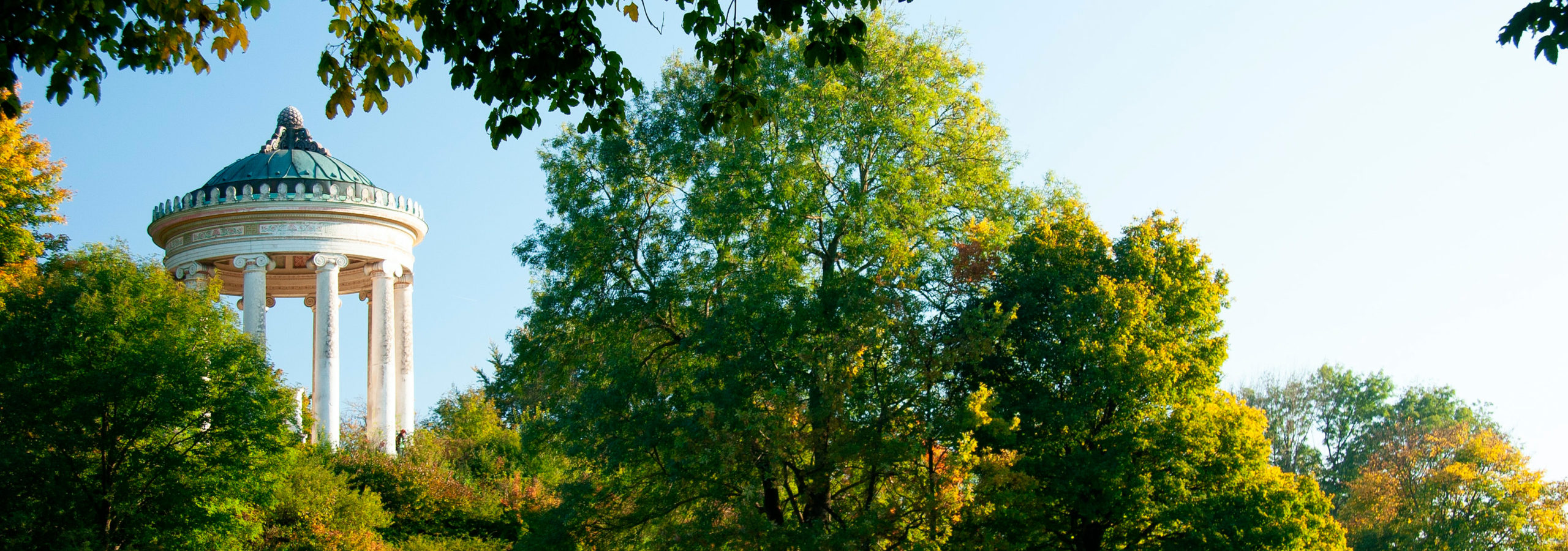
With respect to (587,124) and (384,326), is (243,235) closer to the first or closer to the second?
(384,326)

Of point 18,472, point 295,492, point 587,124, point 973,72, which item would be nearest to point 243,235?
point 295,492

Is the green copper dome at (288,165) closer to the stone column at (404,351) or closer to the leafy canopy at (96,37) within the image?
the stone column at (404,351)

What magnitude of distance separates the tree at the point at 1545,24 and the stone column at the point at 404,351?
149 ft

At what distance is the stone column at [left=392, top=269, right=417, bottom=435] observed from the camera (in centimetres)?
5128

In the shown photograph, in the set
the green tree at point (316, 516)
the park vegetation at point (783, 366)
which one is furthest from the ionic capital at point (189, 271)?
the green tree at point (316, 516)

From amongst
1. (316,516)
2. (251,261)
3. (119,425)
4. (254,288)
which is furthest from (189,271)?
(119,425)

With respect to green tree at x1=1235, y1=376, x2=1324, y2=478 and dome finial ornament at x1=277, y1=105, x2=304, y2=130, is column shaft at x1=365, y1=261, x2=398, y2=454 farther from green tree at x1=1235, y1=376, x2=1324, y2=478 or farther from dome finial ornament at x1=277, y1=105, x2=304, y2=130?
green tree at x1=1235, y1=376, x2=1324, y2=478

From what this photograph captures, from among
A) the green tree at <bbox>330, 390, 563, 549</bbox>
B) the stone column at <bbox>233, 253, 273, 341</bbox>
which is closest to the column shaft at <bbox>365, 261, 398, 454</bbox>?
the green tree at <bbox>330, 390, 563, 549</bbox>

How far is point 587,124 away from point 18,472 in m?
24.4

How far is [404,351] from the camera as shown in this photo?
51.6 metres

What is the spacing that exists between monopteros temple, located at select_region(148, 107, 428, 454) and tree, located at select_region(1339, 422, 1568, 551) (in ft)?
110

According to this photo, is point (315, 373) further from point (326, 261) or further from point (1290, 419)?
point (1290, 419)

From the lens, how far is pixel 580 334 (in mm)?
32250

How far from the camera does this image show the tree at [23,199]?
34.6m
